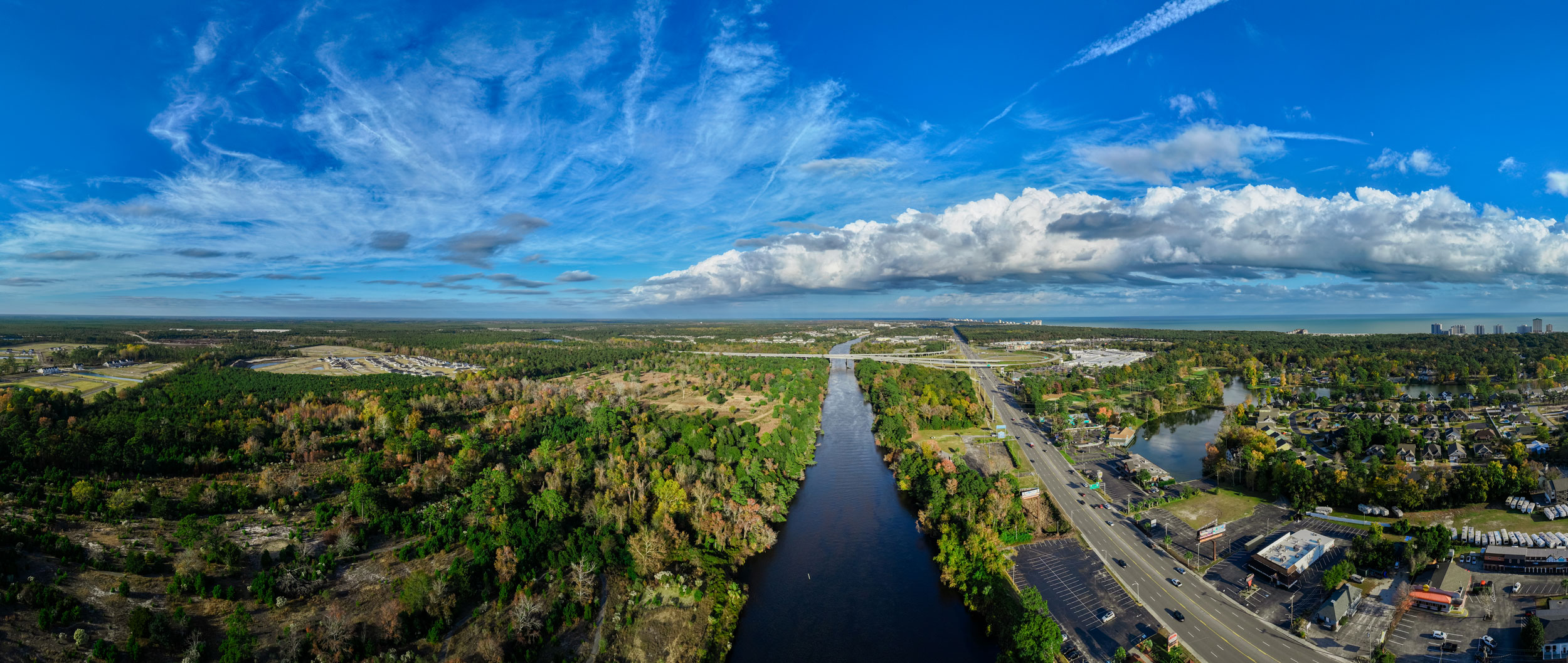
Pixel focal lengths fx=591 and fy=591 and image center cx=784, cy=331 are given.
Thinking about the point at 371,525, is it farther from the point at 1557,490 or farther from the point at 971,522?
the point at 1557,490

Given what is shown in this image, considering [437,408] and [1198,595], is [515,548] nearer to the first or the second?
[1198,595]

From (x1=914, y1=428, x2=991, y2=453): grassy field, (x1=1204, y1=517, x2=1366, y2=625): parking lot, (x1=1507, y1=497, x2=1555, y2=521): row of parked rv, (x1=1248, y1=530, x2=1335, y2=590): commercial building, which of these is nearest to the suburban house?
(x1=1507, y1=497, x2=1555, y2=521): row of parked rv

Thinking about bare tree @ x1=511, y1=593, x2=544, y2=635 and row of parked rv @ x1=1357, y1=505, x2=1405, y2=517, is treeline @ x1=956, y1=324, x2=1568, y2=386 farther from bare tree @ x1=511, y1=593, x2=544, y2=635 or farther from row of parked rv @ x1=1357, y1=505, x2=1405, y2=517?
bare tree @ x1=511, y1=593, x2=544, y2=635

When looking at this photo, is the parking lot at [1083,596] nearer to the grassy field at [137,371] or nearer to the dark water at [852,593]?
the dark water at [852,593]

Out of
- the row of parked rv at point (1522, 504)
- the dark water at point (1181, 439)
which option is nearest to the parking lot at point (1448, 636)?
the row of parked rv at point (1522, 504)

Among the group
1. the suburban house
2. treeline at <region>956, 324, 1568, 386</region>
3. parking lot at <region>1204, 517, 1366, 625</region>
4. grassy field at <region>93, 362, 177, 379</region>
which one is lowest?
parking lot at <region>1204, 517, 1366, 625</region>
